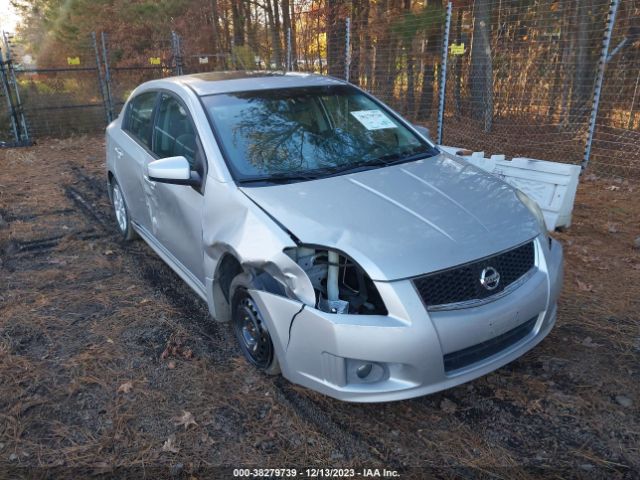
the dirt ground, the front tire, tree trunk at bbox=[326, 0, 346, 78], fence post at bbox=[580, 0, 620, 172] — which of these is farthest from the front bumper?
tree trunk at bbox=[326, 0, 346, 78]

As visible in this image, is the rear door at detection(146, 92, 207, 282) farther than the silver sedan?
Yes

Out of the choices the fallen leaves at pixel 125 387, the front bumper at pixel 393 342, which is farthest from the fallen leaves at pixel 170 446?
the front bumper at pixel 393 342

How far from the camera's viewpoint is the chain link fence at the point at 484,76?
8109mm

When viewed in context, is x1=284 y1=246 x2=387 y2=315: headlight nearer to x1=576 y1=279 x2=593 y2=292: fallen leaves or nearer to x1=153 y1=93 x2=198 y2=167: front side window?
x1=153 y1=93 x2=198 y2=167: front side window

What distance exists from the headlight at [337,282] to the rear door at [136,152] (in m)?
2.18

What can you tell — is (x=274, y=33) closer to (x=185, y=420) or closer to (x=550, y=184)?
(x=550, y=184)

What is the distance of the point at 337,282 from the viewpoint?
2.62 m

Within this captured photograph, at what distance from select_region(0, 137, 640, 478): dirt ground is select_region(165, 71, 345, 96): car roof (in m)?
1.70

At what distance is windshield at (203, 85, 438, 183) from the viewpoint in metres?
3.32

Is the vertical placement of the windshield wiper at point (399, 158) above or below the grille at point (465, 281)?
above

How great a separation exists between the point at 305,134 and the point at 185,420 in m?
2.04

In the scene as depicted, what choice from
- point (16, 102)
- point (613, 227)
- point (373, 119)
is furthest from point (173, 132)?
Answer: point (16, 102)

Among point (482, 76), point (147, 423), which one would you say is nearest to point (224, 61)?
point (482, 76)

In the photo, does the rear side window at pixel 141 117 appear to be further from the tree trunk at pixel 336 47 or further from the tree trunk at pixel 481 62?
the tree trunk at pixel 336 47
